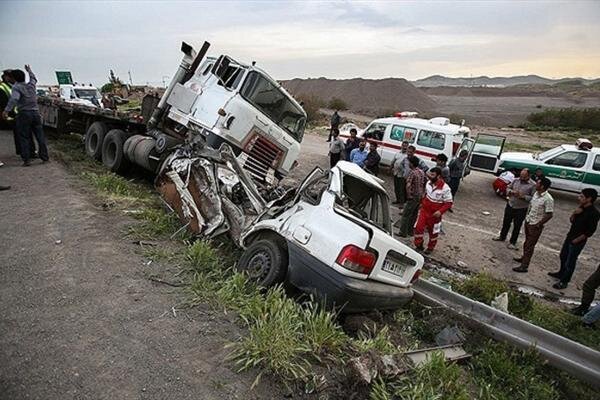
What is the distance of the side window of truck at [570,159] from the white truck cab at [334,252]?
9.60 metres

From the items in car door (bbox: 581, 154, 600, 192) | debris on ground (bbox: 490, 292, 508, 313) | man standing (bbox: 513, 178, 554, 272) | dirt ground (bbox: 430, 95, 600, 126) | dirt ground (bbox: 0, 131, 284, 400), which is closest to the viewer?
dirt ground (bbox: 0, 131, 284, 400)

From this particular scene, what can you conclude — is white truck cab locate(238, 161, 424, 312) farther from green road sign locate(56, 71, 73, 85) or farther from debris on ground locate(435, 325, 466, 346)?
green road sign locate(56, 71, 73, 85)

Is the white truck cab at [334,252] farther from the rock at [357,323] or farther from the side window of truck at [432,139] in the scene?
the side window of truck at [432,139]

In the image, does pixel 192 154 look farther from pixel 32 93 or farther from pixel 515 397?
pixel 515 397

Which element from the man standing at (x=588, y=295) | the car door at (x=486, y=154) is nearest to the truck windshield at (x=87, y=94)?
the car door at (x=486, y=154)

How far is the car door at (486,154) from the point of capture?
39.4 feet

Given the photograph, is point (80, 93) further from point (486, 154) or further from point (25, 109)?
point (486, 154)

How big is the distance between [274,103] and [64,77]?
16.8m

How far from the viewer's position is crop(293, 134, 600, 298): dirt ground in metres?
6.56

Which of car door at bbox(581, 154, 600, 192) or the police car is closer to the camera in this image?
car door at bbox(581, 154, 600, 192)

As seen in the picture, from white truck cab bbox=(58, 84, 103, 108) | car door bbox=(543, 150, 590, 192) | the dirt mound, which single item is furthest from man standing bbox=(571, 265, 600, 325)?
the dirt mound

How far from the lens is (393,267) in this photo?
3.76 m

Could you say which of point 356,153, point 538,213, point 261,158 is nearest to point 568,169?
point 538,213

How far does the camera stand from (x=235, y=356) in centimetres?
288
